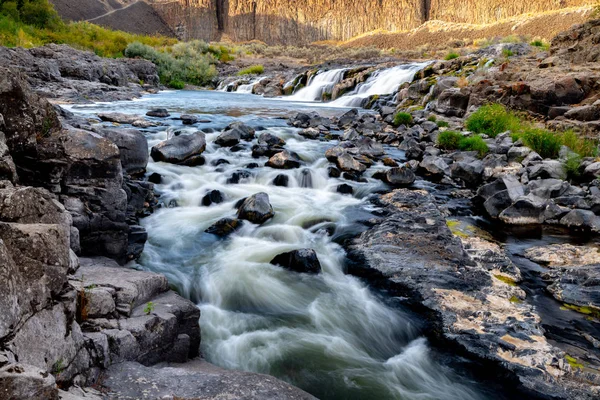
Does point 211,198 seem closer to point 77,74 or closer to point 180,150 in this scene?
point 180,150

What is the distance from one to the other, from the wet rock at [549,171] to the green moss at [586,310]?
14.1 feet

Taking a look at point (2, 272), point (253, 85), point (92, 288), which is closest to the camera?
point (2, 272)

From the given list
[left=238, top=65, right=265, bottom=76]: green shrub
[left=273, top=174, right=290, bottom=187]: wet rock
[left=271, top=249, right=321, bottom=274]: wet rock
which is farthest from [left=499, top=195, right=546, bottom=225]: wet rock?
[left=238, top=65, right=265, bottom=76]: green shrub

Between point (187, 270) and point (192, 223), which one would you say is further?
point (192, 223)

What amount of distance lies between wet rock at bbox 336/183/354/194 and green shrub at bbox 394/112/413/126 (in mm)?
6286

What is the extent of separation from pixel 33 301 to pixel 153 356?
41.4 inches

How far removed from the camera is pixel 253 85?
27531 mm

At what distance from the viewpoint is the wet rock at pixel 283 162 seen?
888 cm

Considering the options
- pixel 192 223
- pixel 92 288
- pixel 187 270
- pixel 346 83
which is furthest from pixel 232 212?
pixel 346 83

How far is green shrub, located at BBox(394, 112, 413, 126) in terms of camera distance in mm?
13391

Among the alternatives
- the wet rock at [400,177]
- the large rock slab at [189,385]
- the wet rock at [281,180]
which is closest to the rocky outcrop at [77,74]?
the wet rock at [281,180]

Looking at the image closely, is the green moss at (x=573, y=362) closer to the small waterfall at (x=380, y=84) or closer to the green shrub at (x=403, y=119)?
the green shrub at (x=403, y=119)

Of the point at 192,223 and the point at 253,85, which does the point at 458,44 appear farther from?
the point at 192,223

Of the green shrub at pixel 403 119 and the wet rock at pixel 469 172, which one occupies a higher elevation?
the green shrub at pixel 403 119
